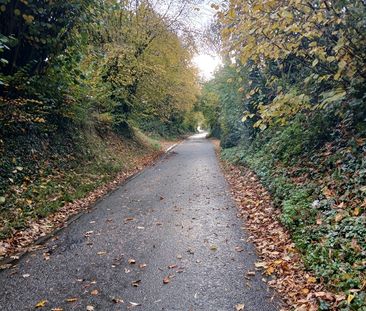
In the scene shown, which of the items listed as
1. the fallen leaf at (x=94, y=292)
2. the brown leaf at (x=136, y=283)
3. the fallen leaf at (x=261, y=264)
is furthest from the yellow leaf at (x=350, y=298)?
the fallen leaf at (x=94, y=292)

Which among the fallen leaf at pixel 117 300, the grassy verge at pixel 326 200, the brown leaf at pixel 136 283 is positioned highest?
the grassy verge at pixel 326 200

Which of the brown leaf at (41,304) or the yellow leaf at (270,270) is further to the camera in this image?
the yellow leaf at (270,270)

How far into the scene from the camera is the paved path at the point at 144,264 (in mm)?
3637

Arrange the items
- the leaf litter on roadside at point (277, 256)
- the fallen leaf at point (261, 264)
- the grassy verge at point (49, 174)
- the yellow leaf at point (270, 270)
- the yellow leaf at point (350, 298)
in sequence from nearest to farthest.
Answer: the yellow leaf at point (350, 298) < the leaf litter on roadside at point (277, 256) < the yellow leaf at point (270, 270) < the fallen leaf at point (261, 264) < the grassy verge at point (49, 174)

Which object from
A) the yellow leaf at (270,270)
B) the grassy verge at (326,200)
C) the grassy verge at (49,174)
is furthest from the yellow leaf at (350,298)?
the grassy verge at (49,174)

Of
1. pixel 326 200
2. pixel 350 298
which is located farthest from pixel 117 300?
pixel 326 200

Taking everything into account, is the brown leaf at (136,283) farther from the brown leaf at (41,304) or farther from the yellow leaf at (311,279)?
the yellow leaf at (311,279)

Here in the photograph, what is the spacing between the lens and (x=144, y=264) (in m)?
4.51

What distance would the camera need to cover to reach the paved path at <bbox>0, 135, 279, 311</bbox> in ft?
11.9

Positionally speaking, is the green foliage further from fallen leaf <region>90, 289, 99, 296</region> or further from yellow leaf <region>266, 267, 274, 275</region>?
yellow leaf <region>266, 267, 274, 275</region>

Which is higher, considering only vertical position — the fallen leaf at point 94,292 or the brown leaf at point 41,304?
the brown leaf at point 41,304

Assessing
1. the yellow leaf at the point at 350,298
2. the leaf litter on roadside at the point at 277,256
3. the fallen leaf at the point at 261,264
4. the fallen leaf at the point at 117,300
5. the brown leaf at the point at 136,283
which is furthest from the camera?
the fallen leaf at the point at 261,264

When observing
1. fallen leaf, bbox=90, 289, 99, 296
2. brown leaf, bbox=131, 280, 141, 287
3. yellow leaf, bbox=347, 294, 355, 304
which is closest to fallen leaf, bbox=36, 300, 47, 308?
fallen leaf, bbox=90, 289, 99, 296

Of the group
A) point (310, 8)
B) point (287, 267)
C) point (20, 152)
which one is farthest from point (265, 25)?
point (20, 152)
